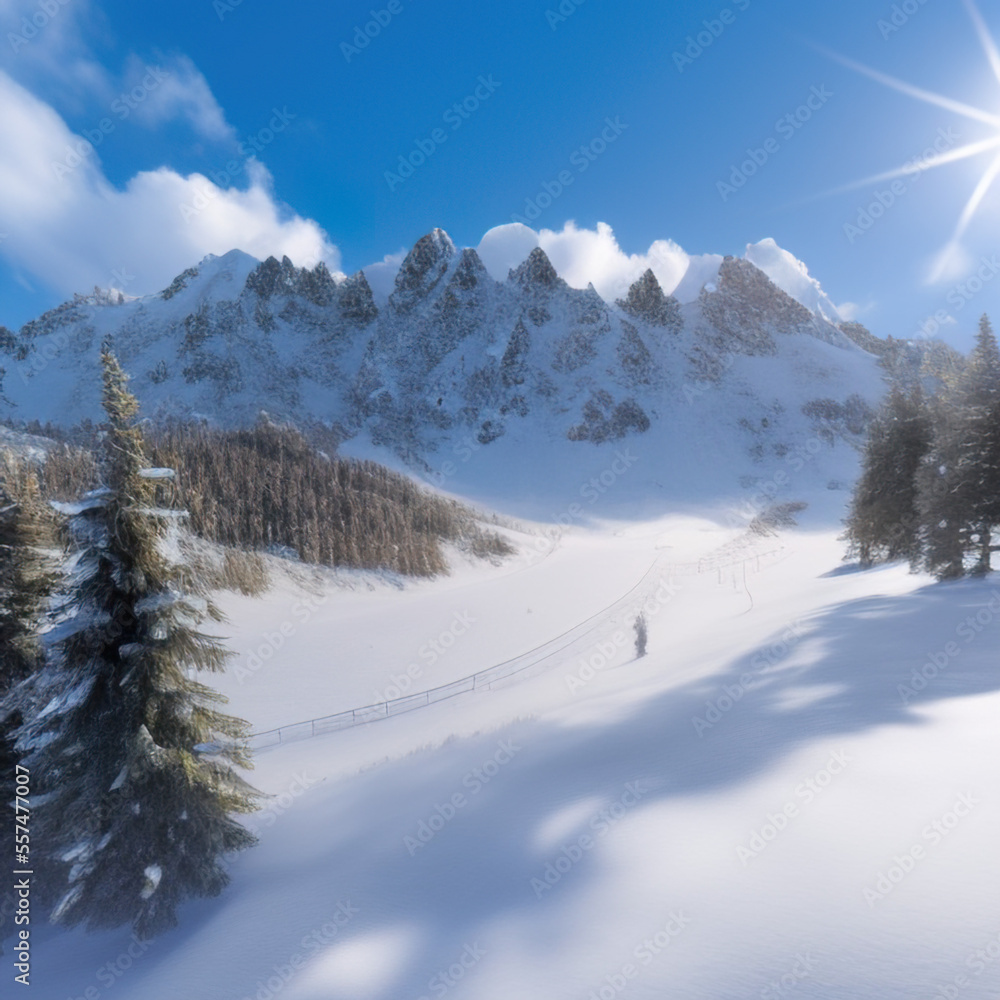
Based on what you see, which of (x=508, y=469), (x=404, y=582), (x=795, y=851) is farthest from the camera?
(x=508, y=469)

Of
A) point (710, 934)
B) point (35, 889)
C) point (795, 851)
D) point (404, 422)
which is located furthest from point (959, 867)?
point (404, 422)

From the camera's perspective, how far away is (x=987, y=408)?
16.4 meters

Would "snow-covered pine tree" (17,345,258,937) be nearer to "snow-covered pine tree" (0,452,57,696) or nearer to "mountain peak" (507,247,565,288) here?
"snow-covered pine tree" (0,452,57,696)

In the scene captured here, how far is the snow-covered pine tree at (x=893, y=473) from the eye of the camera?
76.3 feet

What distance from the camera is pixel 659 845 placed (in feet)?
19.2

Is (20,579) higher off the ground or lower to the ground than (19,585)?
higher

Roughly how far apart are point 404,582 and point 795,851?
130 feet

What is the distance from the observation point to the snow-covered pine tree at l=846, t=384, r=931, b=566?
2325 cm

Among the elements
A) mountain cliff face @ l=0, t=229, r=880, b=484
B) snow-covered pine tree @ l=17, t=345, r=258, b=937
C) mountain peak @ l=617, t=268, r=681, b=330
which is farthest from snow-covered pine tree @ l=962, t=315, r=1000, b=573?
mountain peak @ l=617, t=268, r=681, b=330

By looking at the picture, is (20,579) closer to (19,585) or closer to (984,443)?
(19,585)

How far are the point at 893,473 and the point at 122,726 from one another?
29.3 metres

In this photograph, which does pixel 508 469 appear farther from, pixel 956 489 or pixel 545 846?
pixel 545 846

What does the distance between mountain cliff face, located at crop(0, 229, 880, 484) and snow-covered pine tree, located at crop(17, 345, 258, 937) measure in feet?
316

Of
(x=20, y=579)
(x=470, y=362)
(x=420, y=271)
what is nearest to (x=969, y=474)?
(x=20, y=579)
